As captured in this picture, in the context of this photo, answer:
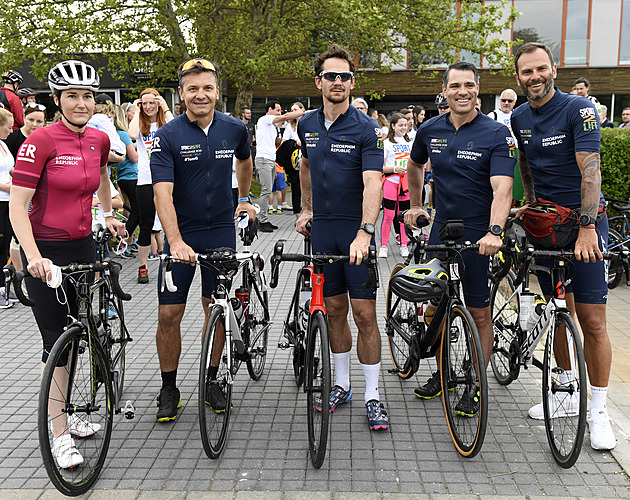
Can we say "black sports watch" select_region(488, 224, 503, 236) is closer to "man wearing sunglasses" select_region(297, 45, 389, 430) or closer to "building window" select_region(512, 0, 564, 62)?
"man wearing sunglasses" select_region(297, 45, 389, 430)

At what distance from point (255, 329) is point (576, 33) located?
2909cm

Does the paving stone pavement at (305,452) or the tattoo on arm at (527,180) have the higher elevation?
the tattoo on arm at (527,180)

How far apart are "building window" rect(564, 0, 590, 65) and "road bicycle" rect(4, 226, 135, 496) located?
29.7m

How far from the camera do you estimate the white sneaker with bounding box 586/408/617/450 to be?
386 centimetres

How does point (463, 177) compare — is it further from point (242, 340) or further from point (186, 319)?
point (186, 319)

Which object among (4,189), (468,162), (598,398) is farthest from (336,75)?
(4,189)

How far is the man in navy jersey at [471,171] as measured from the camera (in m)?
4.11

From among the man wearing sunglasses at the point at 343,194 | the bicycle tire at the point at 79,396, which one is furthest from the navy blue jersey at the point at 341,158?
the bicycle tire at the point at 79,396

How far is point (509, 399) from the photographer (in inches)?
185

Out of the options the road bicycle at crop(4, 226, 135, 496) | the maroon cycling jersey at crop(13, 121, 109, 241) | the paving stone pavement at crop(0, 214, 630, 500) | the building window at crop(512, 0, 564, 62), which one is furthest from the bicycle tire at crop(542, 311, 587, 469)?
Result: the building window at crop(512, 0, 564, 62)

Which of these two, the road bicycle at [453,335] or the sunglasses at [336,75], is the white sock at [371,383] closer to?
the road bicycle at [453,335]

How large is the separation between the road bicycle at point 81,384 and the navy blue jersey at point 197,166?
69 cm

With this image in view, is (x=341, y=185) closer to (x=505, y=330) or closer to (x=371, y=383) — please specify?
(x=371, y=383)

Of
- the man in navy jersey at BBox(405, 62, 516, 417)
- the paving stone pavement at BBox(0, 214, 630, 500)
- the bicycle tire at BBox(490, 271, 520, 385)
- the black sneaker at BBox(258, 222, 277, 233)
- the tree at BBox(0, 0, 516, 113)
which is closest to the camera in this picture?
the paving stone pavement at BBox(0, 214, 630, 500)
